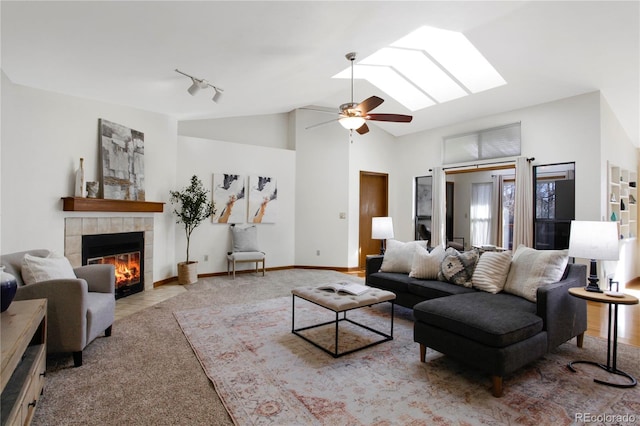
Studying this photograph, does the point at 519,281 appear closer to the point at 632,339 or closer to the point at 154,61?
the point at 632,339

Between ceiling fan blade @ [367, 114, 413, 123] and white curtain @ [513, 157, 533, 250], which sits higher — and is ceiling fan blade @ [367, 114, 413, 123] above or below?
above

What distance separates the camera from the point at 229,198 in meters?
6.06

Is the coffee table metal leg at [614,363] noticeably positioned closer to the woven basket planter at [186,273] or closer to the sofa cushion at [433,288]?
the sofa cushion at [433,288]

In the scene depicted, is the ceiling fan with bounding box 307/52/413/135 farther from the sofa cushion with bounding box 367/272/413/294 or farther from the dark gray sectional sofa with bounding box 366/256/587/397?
the dark gray sectional sofa with bounding box 366/256/587/397

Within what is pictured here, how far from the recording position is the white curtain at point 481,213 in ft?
26.4

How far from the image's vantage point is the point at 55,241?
3621mm

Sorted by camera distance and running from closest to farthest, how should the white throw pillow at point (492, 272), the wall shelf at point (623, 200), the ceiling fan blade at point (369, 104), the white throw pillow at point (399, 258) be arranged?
the white throw pillow at point (492, 272) → the ceiling fan blade at point (369, 104) → the white throw pillow at point (399, 258) → the wall shelf at point (623, 200)

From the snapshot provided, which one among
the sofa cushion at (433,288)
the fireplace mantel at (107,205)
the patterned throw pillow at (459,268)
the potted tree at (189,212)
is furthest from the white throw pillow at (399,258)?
the fireplace mantel at (107,205)

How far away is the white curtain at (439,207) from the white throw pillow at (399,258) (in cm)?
244

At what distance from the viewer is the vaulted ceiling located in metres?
2.56

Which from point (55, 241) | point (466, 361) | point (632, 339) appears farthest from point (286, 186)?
point (632, 339)

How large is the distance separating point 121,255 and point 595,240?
5370 mm

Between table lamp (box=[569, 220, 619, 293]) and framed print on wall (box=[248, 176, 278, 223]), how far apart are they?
495 centimetres

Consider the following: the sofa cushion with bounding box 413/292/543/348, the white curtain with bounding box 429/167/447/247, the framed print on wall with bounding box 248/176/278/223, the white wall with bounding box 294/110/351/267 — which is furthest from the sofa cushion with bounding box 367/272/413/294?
the framed print on wall with bounding box 248/176/278/223
